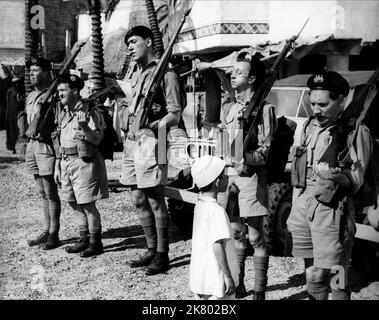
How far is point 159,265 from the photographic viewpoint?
5062 millimetres

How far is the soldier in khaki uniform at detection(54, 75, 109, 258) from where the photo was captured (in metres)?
5.34

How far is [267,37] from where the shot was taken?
1376 centimetres

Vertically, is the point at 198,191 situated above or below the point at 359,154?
below

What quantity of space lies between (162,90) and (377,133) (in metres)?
2.02

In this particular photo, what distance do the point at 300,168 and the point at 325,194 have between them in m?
0.28

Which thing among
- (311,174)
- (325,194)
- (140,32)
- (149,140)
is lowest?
→ (325,194)

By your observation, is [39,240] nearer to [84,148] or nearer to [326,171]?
[84,148]

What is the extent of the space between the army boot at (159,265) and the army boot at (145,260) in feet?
0.45

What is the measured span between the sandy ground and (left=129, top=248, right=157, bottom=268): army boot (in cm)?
8

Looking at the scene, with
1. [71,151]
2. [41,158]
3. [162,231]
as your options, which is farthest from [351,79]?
[41,158]

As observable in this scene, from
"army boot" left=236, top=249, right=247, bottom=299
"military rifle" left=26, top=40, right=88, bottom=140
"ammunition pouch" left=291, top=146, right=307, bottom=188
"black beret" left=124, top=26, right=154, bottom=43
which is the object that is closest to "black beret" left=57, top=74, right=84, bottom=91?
"military rifle" left=26, top=40, right=88, bottom=140

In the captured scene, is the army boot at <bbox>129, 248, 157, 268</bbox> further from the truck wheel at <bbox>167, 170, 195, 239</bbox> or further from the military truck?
the truck wheel at <bbox>167, 170, 195, 239</bbox>
